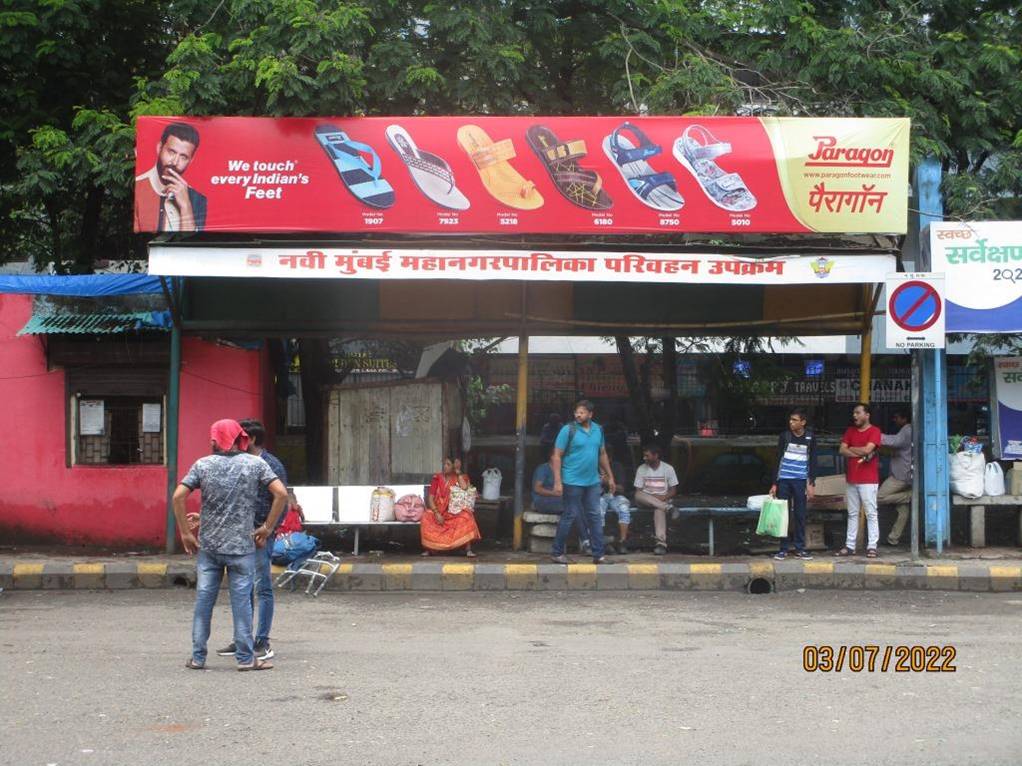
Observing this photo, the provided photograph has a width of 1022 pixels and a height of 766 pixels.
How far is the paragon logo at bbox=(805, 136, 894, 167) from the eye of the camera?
11500 millimetres

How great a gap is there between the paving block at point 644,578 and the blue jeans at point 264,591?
4.43m

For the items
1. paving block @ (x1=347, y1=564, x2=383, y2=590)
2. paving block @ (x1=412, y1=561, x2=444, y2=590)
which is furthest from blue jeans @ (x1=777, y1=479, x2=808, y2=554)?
paving block @ (x1=347, y1=564, x2=383, y2=590)

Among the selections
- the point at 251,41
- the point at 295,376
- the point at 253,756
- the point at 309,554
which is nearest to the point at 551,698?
the point at 253,756

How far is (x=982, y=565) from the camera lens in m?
11.4

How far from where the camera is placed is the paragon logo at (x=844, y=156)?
11.5m

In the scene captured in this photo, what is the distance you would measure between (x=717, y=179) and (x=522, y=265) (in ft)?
6.96

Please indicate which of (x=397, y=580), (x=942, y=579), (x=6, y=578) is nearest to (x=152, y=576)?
(x=6, y=578)

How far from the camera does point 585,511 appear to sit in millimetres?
11727

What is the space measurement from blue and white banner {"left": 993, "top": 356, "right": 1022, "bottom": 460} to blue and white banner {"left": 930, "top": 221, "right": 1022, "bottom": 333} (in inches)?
41.5

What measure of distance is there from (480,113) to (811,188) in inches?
162

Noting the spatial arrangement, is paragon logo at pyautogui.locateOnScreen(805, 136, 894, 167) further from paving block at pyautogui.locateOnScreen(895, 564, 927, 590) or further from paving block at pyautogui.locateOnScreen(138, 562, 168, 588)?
paving block at pyautogui.locateOnScreen(138, 562, 168, 588)

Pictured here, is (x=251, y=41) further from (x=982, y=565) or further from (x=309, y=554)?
(x=982, y=565)

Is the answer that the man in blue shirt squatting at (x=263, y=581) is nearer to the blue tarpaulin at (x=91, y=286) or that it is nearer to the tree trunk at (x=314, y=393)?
the blue tarpaulin at (x=91, y=286)

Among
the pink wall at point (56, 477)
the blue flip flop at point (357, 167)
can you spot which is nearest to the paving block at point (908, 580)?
the blue flip flop at point (357, 167)
